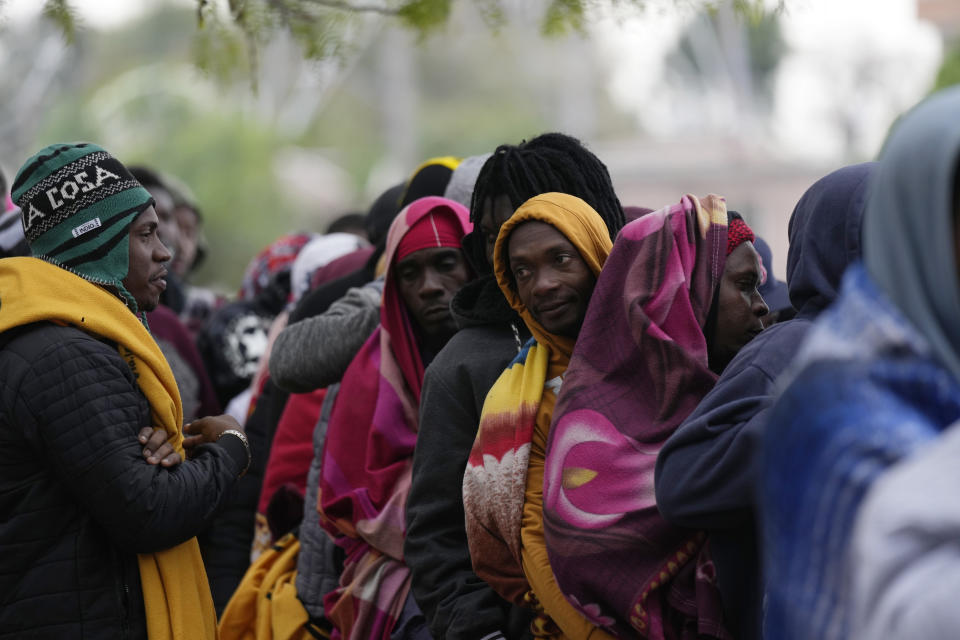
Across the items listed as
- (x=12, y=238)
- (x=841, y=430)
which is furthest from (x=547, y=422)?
(x=12, y=238)

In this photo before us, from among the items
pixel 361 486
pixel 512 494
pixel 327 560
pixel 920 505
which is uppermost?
pixel 920 505

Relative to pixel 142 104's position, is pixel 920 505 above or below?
above

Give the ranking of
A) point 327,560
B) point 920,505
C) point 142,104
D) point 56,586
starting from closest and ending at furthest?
point 920,505
point 56,586
point 327,560
point 142,104

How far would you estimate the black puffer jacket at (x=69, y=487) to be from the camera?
2762 millimetres

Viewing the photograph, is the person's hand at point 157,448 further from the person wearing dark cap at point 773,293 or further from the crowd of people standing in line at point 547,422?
the person wearing dark cap at point 773,293

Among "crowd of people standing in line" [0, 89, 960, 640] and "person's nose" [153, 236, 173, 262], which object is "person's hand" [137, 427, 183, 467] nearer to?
"crowd of people standing in line" [0, 89, 960, 640]

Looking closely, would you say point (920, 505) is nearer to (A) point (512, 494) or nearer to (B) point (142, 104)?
(A) point (512, 494)

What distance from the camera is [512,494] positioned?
284cm

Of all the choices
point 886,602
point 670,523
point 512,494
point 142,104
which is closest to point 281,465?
point 512,494

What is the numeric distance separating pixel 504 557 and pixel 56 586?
107 cm

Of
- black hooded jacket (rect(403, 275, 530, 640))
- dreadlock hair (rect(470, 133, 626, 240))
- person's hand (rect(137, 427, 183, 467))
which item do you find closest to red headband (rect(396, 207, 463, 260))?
dreadlock hair (rect(470, 133, 626, 240))

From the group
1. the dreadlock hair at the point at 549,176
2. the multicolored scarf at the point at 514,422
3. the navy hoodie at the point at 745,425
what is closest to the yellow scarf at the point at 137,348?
the multicolored scarf at the point at 514,422

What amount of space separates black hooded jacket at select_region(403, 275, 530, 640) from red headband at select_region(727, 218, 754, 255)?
2.40 ft

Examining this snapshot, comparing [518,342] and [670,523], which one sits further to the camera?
[518,342]
